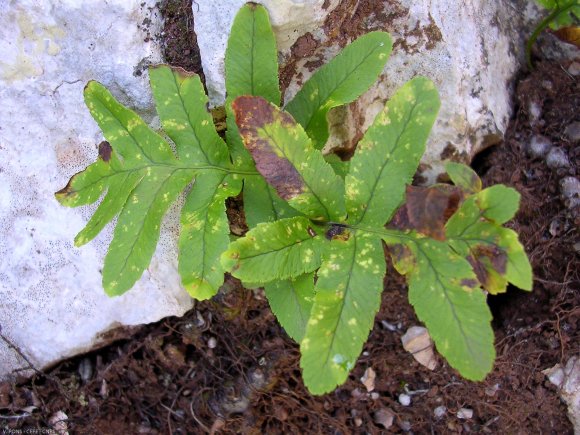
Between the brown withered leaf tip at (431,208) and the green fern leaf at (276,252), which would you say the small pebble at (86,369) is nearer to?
the green fern leaf at (276,252)

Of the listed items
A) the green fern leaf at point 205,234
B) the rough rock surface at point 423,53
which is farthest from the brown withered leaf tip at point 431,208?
the rough rock surface at point 423,53

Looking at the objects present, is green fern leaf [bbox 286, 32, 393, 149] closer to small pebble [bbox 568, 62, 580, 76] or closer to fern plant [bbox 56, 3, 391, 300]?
fern plant [bbox 56, 3, 391, 300]

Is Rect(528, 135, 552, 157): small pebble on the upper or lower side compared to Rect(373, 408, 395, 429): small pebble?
upper

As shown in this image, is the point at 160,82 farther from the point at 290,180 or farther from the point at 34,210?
the point at 34,210

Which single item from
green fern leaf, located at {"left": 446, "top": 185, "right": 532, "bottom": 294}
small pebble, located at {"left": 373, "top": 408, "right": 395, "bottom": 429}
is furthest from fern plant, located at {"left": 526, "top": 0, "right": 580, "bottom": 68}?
small pebble, located at {"left": 373, "top": 408, "right": 395, "bottom": 429}

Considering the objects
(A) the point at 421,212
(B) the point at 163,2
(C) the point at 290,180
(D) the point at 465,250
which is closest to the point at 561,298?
(D) the point at 465,250

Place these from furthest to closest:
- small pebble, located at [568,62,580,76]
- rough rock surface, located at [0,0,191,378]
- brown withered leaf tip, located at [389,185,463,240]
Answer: small pebble, located at [568,62,580,76] < rough rock surface, located at [0,0,191,378] < brown withered leaf tip, located at [389,185,463,240]

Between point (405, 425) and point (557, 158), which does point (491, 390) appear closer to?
point (405, 425)
